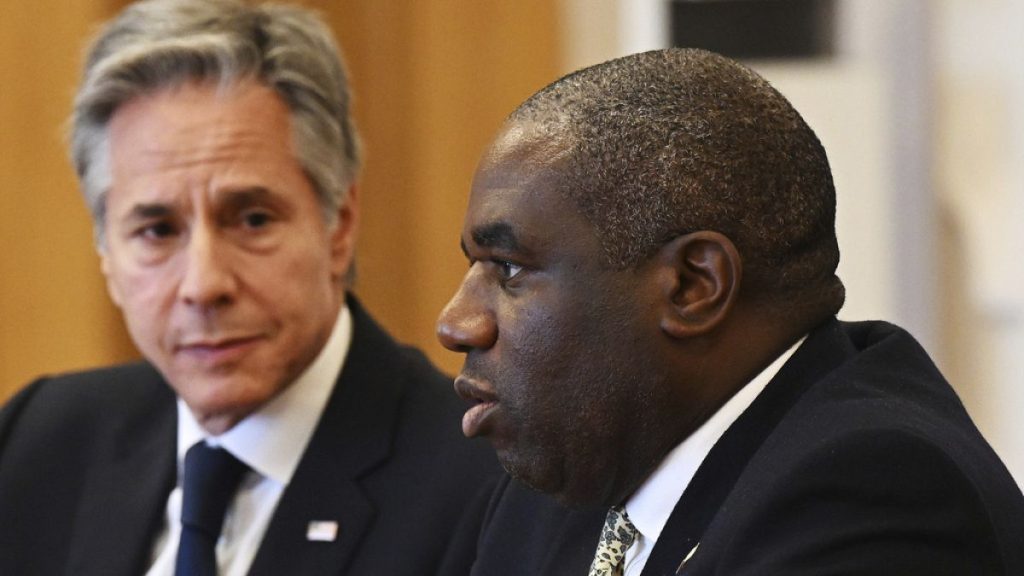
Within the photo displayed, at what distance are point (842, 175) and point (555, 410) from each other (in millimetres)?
2193

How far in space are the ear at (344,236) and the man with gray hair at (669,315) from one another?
2.94 ft

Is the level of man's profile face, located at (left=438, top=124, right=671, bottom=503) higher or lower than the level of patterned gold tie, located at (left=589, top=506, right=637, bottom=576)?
higher

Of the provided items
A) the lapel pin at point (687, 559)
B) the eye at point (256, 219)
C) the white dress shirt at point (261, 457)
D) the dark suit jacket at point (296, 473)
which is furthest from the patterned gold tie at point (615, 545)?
the eye at point (256, 219)

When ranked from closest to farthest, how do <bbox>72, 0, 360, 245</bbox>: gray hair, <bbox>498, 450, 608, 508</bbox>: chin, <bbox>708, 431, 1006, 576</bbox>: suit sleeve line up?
1. <bbox>708, 431, 1006, 576</bbox>: suit sleeve
2. <bbox>498, 450, 608, 508</bbox>: chin
3. <bbox>72, 0, 360, 245</bbox>: gray hair

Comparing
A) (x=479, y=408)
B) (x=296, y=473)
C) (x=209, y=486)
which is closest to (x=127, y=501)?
(x=209, y=486)

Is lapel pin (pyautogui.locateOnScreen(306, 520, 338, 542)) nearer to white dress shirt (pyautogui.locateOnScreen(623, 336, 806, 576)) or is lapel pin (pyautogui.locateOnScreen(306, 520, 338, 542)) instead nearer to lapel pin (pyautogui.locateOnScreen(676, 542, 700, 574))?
white dress shirt (pyautogui.locateOnScreen(623, 336, 806, 576))

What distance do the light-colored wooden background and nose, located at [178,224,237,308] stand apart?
1387 mm

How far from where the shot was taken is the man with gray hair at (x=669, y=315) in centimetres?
142

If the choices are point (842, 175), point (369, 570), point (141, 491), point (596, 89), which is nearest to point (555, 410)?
point (596, 89)

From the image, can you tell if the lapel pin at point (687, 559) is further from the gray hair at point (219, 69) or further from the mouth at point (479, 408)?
the gray hair at point (219, 69)

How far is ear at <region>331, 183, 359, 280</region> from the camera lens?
2.40 meters

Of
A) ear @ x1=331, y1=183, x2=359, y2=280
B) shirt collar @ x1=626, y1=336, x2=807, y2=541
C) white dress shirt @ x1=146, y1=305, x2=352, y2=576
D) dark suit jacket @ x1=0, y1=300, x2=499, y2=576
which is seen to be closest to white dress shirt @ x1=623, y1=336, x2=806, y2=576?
shirt collar @ x1=626, y1=336, x2=807, y2=541

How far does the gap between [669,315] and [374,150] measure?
2366mm

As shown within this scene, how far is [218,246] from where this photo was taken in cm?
225
